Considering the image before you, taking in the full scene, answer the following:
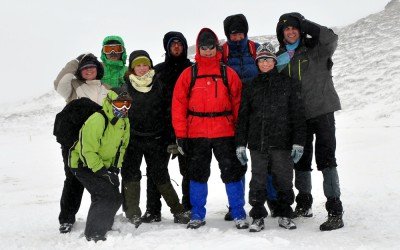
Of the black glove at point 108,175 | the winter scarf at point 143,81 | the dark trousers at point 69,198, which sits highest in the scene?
the winter scarf at point 143,81

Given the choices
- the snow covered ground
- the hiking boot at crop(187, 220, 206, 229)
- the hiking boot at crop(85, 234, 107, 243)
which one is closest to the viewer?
the snow covered ground

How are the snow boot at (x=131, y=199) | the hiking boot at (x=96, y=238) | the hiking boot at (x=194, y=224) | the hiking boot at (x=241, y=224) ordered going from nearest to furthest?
the hiking boot at (x=96, y=238), the hiking boot at (x=241, y=224), the hiking boot at (x=194, y=224), the snow boot at (x=131, y=199)

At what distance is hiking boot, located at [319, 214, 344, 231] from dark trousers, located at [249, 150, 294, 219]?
17.9 inches

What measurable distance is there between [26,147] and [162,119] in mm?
16011

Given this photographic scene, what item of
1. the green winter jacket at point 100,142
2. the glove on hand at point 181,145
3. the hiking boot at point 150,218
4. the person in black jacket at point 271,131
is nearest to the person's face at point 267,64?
the person in black jacket at point 271,131

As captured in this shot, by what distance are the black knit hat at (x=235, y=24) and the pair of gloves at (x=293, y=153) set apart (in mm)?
1794

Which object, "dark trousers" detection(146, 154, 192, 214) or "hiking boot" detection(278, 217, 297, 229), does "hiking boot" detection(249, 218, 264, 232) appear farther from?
"dark trousers" detection(146, 154, 192, 214)

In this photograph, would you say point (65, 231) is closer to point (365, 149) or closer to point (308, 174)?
point (308, 174)

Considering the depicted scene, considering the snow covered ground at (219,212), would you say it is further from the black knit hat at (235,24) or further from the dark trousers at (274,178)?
the black knit hat at (235,24)

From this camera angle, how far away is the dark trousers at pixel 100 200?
4.72 m

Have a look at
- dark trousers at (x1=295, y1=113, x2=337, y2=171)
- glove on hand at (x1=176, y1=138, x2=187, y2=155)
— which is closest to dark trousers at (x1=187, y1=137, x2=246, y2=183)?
glove on hand at (x1=176, y1=138, x2=187, y2=155)

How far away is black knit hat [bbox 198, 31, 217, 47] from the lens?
17.2 ft

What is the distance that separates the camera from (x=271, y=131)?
16.2 ft

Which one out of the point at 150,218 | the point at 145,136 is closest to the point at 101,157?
the point at 145,136
